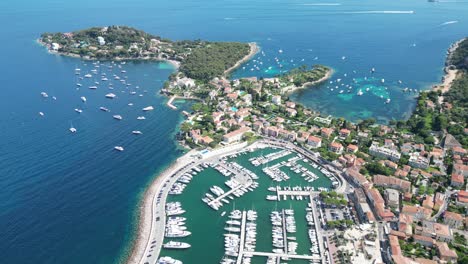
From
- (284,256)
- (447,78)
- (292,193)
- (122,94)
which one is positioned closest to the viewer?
(284,256)

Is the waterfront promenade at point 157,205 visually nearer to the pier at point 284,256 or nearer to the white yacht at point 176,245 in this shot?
the white yacht at point 176,245

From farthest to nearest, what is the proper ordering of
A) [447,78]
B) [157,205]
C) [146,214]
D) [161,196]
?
[447,78], [161,196], [157,205], [146,214]

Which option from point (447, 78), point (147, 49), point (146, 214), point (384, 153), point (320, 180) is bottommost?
point (146, 214)

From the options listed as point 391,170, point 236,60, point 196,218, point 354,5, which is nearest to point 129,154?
point 196,218

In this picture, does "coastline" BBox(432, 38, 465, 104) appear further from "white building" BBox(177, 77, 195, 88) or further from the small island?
"white building" BBox(177, 77, 195, 88)

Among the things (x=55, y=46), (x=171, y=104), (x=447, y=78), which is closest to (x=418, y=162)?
(x=171, y=104)

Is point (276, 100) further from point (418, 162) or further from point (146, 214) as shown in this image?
point (146, 214)

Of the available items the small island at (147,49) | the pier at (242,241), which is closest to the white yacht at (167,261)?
the pier at (242,241)
